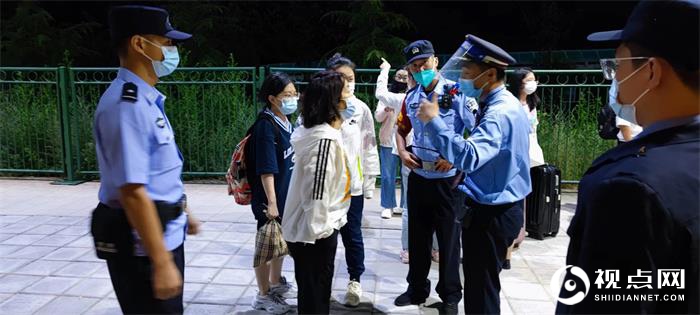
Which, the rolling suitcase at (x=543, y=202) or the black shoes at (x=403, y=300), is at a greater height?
the rolling suitcase at (x=543, y=202)

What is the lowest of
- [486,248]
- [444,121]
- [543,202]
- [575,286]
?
[543,202]

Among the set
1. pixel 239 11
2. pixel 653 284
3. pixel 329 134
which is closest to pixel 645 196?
pixel 653 284

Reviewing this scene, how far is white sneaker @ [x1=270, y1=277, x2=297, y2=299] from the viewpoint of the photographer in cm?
394

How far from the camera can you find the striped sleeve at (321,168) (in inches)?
115

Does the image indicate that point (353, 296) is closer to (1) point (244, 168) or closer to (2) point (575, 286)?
(1) point (244, 168)

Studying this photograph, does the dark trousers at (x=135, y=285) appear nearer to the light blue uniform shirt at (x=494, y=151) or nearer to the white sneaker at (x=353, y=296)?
the light blue uniform shirt at (x=494, y=151)

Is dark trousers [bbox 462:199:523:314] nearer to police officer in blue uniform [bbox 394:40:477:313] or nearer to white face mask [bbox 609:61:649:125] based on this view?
police officer in blue uniform [bbox 394:40:477:313]

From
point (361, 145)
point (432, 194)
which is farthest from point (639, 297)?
point (361, 145)

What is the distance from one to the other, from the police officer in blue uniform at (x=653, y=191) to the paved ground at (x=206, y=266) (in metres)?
2.75

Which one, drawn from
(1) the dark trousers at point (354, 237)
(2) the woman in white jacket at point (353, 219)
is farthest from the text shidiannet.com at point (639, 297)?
(1) the dark trousers at point (354, 237)

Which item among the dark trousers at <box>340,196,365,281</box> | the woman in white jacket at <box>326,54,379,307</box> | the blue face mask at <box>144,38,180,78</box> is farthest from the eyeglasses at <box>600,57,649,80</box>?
the dark trousers at <box>340,196,365,281</box>

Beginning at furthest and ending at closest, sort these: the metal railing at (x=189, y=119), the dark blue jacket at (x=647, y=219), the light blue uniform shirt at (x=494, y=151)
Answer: the metal railing at (x=189, y=119), the light blue uniform shirt at (x=494, y=151), the dark blue jacket at (x=647, y=219)

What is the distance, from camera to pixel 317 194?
115 inches

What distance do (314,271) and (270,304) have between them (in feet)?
3.16
